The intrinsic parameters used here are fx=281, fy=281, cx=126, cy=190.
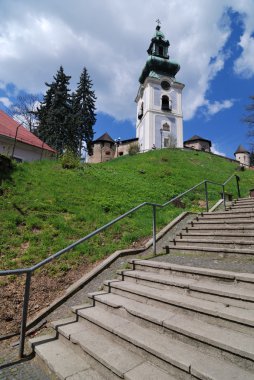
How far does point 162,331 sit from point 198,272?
4.34 ft

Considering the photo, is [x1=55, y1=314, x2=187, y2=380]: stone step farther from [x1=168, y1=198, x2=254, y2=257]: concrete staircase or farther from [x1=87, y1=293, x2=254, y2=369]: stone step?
[x1=168, y1=198, x2=254, y2=257]: concrete staircase

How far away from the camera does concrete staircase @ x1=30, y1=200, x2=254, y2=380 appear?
2799 millimetres

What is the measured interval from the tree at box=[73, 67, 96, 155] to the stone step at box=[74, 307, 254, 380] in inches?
1512

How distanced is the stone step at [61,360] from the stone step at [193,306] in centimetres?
126

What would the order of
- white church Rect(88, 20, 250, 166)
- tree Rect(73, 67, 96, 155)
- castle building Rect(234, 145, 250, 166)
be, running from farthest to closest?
1. castle building Rect(234, 145, 250, 166)
2. white church Rect(88, 20, 250, 166)
3. tree Rect(73, 67, 96, 155)

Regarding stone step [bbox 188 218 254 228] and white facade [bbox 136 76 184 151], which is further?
white facade [bbox 136 76 184 151]

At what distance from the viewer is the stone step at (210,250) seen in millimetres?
5447

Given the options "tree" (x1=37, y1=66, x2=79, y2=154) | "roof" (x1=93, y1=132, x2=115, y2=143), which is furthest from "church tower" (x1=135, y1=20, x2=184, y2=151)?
"tree" (x1=37, y1=66, x2=79, y2=154)

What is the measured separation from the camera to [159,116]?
47469mm

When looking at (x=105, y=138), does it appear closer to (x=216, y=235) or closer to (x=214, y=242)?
(x=216, y=235)

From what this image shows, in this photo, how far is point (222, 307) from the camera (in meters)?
3.52

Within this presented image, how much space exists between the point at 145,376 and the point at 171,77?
2110 inches

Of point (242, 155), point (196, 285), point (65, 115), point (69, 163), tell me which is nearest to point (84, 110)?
point (65, 115)

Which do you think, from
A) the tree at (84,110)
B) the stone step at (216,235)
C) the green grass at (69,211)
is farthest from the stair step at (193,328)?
the tree at (84,110)
